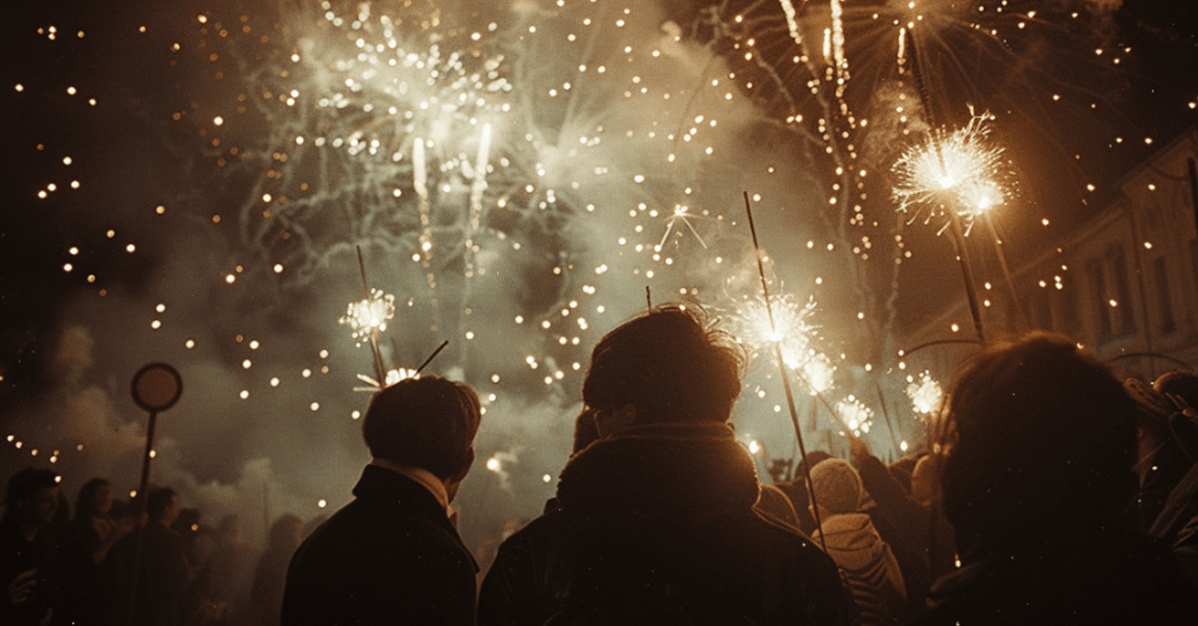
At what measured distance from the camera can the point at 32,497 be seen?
458 cm

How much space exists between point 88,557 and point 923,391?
97.0 ft

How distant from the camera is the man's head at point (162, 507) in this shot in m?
6.00

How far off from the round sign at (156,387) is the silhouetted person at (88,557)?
73 cm

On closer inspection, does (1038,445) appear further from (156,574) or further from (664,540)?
(156,574)

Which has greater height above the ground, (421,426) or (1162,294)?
(1162,294)

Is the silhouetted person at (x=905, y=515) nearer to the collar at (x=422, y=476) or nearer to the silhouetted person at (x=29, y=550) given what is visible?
the collar at (x=422, y=476)

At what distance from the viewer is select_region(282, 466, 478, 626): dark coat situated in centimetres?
208

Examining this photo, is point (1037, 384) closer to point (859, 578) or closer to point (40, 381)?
point (859, 578)

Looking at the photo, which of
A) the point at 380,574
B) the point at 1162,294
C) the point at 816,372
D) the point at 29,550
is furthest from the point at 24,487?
the point at 1162,294

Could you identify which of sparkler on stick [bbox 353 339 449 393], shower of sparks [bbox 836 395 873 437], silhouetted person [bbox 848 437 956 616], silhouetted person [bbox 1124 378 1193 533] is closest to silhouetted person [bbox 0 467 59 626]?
sparkler on stick [bbox 353 339 449 393]

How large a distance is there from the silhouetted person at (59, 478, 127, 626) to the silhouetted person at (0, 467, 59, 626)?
13 cm

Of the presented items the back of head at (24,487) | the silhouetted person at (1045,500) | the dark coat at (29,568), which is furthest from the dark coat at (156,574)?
the silhouetted person at (1045,500)

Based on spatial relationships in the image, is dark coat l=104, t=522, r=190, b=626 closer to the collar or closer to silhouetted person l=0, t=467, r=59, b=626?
silhouetted person l=0, t=467, r=59, b=626

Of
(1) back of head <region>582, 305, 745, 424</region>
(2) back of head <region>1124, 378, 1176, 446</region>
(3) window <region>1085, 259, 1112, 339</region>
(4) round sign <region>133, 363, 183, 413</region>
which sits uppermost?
(3) window <region>1085, 259, 1112, 339</region>
